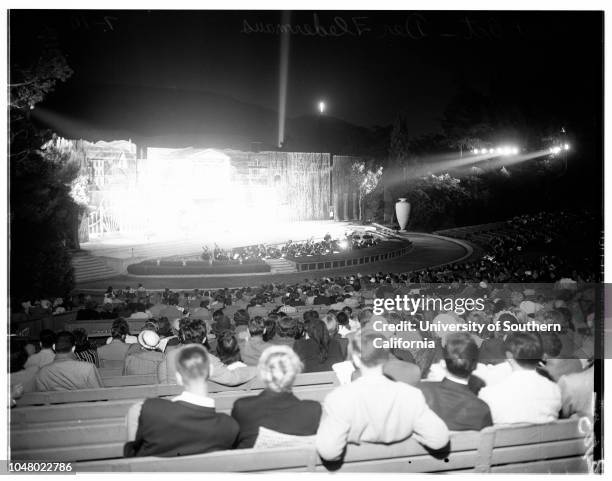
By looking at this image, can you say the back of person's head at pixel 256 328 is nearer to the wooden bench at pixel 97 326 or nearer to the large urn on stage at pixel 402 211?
the wooden bench at pixel 97 326

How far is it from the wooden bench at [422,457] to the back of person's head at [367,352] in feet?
1.34

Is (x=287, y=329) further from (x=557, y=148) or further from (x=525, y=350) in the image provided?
(x=557, y=148)

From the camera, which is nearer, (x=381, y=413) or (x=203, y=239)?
(x=381, y=413)

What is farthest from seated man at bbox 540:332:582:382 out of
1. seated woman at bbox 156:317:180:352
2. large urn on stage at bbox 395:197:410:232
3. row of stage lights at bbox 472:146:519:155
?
large urn on stage at bbox 395:197:410:232

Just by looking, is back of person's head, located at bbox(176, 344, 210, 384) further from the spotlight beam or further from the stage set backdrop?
the stage set backdrop

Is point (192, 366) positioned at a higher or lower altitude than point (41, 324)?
higher

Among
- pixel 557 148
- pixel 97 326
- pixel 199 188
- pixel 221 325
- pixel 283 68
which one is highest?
pixel 283 68

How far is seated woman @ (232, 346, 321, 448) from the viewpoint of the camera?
8.64ft

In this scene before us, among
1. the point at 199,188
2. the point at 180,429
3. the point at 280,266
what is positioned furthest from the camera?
the point at 199,188

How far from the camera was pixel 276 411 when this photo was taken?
2.66 meters

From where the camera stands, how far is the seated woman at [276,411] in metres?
2.63

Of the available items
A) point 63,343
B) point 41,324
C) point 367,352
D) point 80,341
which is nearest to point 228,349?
point 63,343

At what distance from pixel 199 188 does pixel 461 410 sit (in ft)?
34.5

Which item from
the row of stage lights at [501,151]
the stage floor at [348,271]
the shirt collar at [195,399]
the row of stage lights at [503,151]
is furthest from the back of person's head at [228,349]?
the row of stage lights at [501,151]
